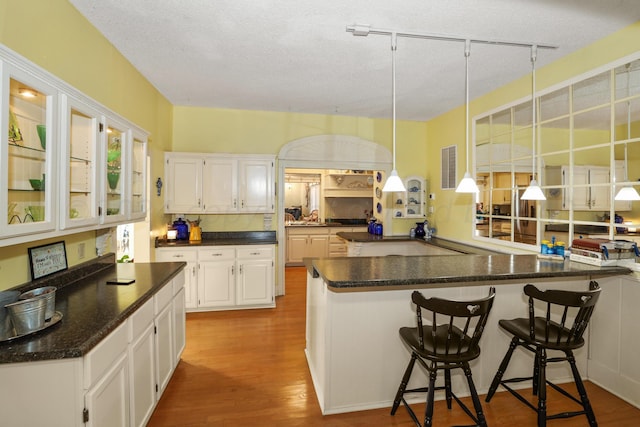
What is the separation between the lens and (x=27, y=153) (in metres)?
1.54

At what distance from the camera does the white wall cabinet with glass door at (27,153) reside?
4.39ft

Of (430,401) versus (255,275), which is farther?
(255,275)

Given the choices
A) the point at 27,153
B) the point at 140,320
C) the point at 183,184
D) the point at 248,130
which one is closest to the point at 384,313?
the point at 140,320

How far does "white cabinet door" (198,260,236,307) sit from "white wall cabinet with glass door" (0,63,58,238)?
239 centimetres

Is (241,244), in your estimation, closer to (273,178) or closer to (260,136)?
(273,178)

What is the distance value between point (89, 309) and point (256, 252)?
2451mm

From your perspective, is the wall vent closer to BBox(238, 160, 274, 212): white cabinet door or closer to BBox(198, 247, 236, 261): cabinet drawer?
BBox(238, 160, 274, 212): white cabinet door

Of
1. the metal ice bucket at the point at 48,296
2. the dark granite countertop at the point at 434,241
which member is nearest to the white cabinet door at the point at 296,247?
the dark granite countertop at the point at 434,241

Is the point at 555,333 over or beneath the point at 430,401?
over

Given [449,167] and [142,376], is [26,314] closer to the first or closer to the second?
[142,376]

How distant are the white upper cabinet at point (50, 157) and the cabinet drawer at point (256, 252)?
1.83m

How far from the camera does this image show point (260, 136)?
15.0 ft

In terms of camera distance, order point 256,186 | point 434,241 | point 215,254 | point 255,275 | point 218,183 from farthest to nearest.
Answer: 1. point 434,241
2. point 256,186
3. point 218,183
4. point 255,275
5. point 215,254

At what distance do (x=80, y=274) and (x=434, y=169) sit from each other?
457 centimetres
